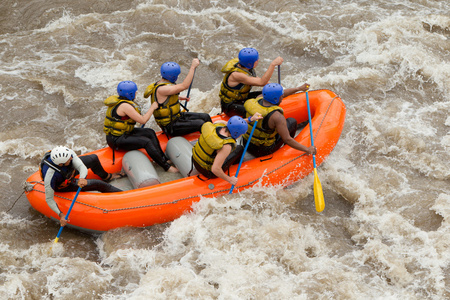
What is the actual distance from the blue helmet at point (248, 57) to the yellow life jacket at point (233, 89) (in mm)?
98

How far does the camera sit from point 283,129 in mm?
5547

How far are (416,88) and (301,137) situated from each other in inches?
137

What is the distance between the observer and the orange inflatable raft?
5266mm

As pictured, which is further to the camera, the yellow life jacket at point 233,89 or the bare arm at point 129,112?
the yellow life jacket at point 233,89

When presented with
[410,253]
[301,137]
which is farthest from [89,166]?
[410,253]

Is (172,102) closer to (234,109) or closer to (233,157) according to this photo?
(234,109)

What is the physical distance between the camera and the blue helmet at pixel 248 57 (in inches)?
242

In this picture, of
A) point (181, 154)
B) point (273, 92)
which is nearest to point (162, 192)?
point (181, 154)

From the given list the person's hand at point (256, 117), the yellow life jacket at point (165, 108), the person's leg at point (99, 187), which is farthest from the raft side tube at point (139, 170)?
the person's hand at point (256, 117)

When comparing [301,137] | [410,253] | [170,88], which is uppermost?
[170,88]

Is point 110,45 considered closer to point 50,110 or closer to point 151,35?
point 151,35

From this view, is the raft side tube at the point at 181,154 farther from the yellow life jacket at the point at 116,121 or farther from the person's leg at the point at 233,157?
the yellow life jacket at the point at 116,121

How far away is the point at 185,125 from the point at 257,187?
4.32 feet

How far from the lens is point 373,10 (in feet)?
35.0
